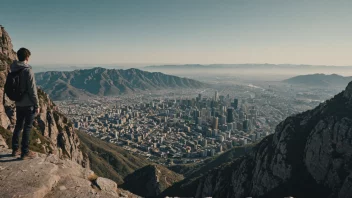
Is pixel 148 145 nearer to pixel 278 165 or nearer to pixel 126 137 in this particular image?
pixel 126 137

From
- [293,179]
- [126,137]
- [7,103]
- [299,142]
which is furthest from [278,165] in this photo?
[126,137]

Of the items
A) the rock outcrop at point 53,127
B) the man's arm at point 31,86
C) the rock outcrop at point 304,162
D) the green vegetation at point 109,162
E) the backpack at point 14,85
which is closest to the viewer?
the backpack at point 14,85

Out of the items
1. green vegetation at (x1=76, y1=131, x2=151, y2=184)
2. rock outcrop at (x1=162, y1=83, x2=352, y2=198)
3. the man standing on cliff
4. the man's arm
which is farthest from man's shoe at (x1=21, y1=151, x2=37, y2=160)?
green vegetation at (x1=76, y1=131, x2=151, y2=184)

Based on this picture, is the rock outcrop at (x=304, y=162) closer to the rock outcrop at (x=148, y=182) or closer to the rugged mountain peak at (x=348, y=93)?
the rugged mountain peak at (x=348, y=93)

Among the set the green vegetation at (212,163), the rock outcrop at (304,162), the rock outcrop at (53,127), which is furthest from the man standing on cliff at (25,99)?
the green vegetation at (212,163)

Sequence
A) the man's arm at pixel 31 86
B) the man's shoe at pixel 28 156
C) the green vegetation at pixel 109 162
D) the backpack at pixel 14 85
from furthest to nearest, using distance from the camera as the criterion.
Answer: the green vegetation at pixel 109 162 < the man's shoe at pixel 28 156 < the man's arm at pixel 31 86 < the backpack at pixel 14 85

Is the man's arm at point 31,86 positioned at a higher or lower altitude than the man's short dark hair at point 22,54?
lower

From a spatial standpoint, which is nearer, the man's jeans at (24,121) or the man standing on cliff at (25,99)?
the man standing on cliff at (25,99)

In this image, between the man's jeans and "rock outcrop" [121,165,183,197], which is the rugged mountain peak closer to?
the man's jeans
